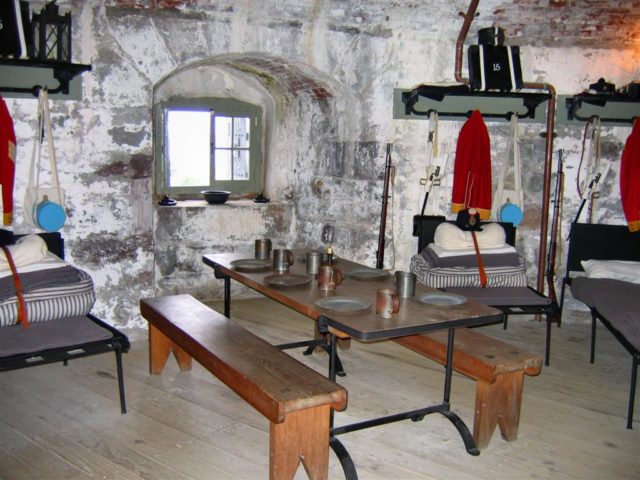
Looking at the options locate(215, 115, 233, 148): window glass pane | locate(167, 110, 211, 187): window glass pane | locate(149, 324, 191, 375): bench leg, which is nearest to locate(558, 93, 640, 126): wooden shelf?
locate(215, 115, 233, 148): window glass pane

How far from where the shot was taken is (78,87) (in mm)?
3848

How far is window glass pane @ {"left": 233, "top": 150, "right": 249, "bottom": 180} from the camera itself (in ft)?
18.6

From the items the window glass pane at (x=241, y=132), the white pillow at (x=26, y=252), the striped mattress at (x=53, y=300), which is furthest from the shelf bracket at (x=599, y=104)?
the white pillow at (x=26, y=252)

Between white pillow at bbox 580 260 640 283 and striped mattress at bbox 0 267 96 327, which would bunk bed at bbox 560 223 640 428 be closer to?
white pillow at bbox 580 260 640 283

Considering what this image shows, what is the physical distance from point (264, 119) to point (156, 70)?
1.75 metres

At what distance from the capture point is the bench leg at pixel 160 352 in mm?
3459

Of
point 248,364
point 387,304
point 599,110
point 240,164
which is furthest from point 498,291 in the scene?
point 240,164

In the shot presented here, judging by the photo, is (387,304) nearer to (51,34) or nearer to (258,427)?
(258,427)

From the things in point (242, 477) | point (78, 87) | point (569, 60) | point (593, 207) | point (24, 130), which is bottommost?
point (242, 477)

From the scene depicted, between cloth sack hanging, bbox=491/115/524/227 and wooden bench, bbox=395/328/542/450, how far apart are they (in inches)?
72.3

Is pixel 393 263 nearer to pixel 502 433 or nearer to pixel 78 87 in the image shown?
pixel 502 433

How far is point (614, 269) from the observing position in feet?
13.9

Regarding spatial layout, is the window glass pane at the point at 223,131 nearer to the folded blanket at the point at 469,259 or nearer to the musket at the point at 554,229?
the folded blanket at the point at 469,259

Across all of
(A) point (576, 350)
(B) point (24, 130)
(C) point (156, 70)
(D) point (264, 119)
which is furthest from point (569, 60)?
(B) point (24, 130)
